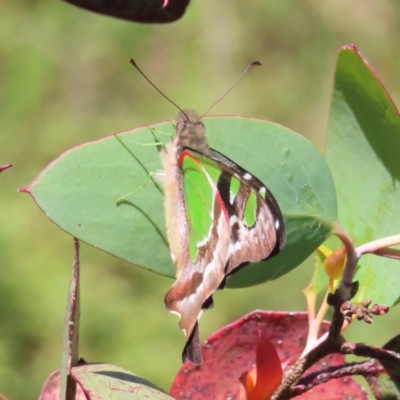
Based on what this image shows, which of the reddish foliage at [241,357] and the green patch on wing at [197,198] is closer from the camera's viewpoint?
the reddish foliage at [241,357]

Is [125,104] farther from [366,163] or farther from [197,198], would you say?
[366,163]

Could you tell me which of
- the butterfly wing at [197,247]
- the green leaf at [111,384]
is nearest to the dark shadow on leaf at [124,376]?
the green leaf at [111,384]

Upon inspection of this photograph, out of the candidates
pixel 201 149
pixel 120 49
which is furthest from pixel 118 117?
pixel 201 149

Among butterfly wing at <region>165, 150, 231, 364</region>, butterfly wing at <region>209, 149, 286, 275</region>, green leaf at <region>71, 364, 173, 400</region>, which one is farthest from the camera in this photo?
butterfly wing at <region>165, 150, 231, 364</region>

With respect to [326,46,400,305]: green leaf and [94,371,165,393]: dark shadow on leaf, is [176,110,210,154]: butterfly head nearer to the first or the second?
[326,46,400,305]: green leaf

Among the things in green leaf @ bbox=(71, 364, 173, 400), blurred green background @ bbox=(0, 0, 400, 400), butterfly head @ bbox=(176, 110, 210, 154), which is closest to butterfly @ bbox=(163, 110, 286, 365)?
butterfly head @ bbox=(176, 110, 210, 154)

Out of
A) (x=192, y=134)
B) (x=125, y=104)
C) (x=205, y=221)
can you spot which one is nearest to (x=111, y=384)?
(x=192, y=134)

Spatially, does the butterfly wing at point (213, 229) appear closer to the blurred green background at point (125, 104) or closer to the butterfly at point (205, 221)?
the butterfly at point (205, 221)

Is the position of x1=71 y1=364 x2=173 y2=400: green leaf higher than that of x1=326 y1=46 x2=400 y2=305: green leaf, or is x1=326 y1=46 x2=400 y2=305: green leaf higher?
x1=326 y1=46 x2=400 y2=305: green leaf

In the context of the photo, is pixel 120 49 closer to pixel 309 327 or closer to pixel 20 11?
pixel 20 11
